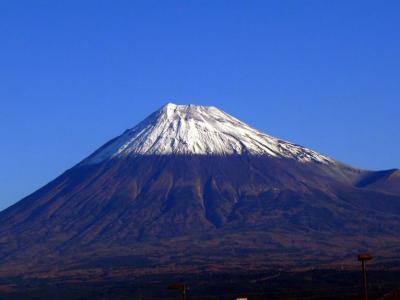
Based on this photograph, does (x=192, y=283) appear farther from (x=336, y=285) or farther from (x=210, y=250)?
(x=210, y=250)

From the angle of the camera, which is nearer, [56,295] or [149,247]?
[56,295]

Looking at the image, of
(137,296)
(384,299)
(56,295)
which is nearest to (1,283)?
(56,295)

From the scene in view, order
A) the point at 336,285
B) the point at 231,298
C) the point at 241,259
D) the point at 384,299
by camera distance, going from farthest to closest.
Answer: the point at 241,259, the point at 336,285, the point at 231,298, the point at 384,299

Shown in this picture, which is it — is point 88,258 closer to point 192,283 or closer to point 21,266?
point 21,266

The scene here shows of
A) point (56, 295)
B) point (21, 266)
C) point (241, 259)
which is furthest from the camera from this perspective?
point (21, 266)

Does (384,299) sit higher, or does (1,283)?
(1,283)

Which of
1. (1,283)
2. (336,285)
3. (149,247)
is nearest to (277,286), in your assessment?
(336,285)
